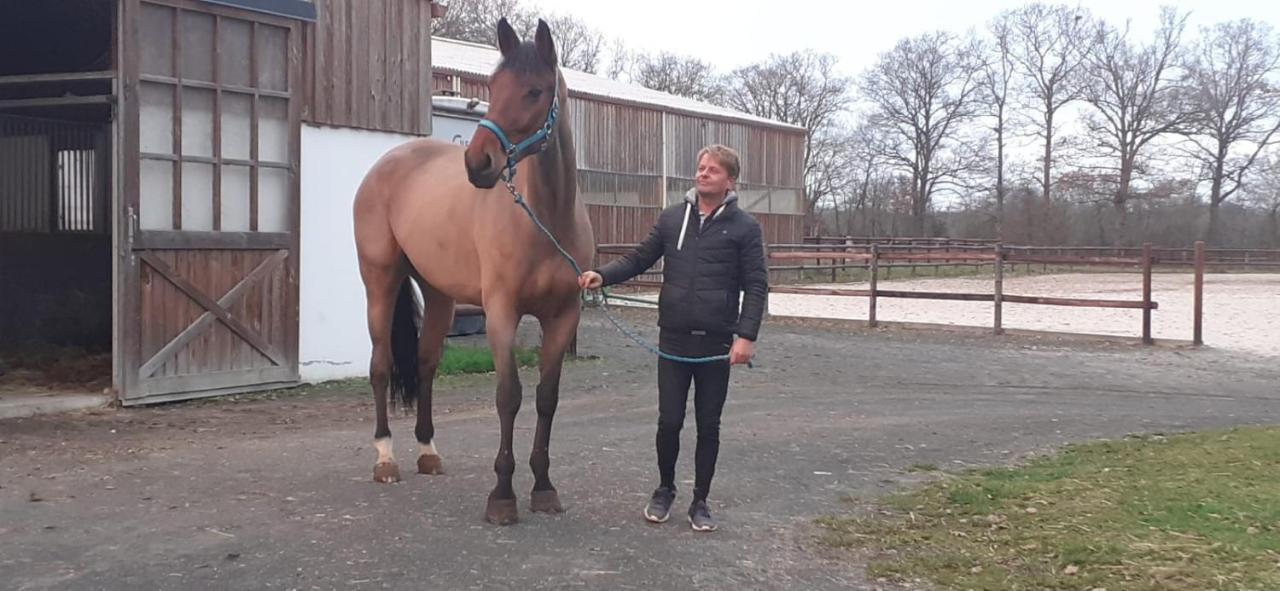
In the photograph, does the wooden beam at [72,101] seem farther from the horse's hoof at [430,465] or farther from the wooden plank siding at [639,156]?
the wooden plank siding at [639,156]

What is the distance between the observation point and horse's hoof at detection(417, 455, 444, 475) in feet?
18.5

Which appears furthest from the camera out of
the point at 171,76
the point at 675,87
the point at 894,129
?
the point at 894,129

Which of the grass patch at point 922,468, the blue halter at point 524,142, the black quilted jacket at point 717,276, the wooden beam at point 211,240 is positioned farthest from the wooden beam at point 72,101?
the grass patch at point 922,468

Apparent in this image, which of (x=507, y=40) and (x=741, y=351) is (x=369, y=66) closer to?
(x=507, y=40)

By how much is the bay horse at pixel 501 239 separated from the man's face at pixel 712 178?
647mm

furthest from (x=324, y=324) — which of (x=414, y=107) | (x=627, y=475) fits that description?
Result: (x=627, y=475)

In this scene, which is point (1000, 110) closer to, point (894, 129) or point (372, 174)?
point (894, 129)

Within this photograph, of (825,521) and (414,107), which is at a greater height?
(414,107)

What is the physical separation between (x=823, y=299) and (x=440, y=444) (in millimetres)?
18708

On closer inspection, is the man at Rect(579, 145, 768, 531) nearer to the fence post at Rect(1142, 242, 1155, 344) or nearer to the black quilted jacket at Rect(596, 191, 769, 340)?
the black quilted jacket at Rect(596, 191, 769, 340)

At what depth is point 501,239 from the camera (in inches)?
184

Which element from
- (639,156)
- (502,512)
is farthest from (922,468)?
(639,156)

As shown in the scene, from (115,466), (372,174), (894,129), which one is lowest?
(115,466)

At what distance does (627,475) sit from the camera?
567 centimetres
